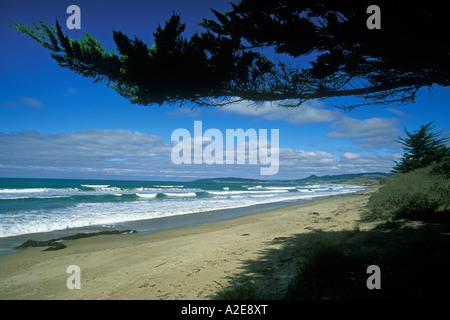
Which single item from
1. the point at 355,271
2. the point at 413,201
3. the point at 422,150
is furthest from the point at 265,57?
the point at 422,150

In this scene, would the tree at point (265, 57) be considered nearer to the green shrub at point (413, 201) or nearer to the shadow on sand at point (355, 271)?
the shadow on sand at point (355, 271)

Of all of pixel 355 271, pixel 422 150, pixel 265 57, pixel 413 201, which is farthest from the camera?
pixel 422 150

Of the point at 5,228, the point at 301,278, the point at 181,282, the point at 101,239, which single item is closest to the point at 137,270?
Result: the point at 181,282

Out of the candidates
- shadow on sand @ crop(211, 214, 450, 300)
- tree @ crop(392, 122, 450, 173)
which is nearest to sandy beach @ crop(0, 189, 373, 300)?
shadow on sand @ crop(211, 214, 450, 300)

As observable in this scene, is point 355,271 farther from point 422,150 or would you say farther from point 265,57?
point 422,150

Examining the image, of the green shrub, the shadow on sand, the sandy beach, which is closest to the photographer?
the shadow on sand

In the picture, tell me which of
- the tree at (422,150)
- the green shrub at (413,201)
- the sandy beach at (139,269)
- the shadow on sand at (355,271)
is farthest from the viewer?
the tree at (422,150)

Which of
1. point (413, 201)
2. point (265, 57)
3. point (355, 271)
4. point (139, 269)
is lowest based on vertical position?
point (139, 269)

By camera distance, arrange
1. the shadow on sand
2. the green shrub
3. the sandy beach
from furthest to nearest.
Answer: the green shrub
the sandy beach
the shadow on sand

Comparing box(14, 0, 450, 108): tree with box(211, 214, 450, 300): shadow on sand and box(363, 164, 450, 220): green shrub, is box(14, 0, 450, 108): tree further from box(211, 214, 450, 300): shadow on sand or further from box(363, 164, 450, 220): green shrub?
box(363, 164, 450, 220): green shrub

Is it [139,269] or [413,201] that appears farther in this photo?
[413,201]

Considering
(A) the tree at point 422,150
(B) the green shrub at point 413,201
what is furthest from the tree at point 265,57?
(A) the tree at point 422,150
